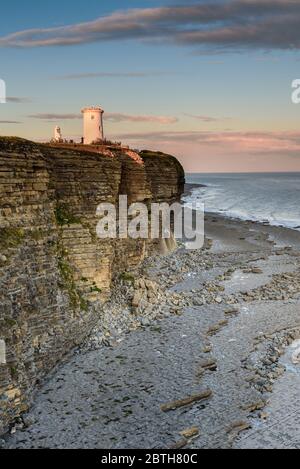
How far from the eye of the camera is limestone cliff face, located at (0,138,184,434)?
18.9 meters

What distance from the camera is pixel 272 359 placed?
23.8m

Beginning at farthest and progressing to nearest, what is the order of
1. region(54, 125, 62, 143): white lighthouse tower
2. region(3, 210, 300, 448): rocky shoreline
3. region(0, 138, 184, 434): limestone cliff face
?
region(54, 125, 62, 143): white lighthouse tower < region(0, 138, 184, 434): limestone cliff face < region(3, 210, 300, 448): rocky shoreline

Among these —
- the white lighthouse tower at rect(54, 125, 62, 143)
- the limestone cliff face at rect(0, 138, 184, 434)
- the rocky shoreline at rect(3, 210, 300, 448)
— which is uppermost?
the white lighthouse tower at rect(54, 125, 62, 143)

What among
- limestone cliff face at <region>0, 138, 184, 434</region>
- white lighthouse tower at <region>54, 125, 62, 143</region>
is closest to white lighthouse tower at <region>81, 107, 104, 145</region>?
white lighthouse tower at <region>54, 125, 62, 143</region>

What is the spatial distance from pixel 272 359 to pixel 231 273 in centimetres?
1724

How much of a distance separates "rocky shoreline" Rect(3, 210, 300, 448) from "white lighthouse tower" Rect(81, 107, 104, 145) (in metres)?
13.2

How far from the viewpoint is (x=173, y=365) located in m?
22.8

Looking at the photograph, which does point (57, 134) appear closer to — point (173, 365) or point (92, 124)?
point (92, 124)

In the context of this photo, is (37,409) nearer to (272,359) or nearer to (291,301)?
(272,359)

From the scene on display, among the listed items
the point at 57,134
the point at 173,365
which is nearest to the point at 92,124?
the point at 57,134

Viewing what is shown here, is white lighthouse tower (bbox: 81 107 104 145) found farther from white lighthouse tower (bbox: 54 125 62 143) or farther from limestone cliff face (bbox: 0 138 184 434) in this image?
limestone cliff face (bbox: 0 138 184 434)

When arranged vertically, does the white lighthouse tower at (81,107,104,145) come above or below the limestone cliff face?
above
